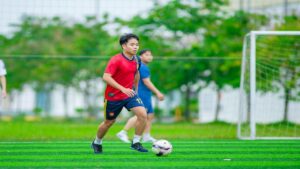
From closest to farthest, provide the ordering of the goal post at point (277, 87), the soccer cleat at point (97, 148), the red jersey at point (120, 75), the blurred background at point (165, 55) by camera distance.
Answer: the red jersey at point (120, 75) → the soccer cleat at point (97, 148) → the goal post at point (277, 87) → the blurred background at point (165, 55)

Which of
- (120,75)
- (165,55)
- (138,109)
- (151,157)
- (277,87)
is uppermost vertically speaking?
(165,55)

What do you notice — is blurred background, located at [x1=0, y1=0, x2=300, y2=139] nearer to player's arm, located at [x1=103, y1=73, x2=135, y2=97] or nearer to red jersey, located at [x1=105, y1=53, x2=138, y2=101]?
red jersey, located at [x1=105, y1=53, x2=138, y2=101]

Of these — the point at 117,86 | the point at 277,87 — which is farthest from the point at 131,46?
the point at 277,87

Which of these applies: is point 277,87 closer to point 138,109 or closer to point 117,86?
point 138,109

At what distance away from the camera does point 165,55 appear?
23.6 meters

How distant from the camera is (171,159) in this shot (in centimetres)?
855

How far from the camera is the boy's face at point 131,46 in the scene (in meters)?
9.50

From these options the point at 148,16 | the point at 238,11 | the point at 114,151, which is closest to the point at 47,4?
the point at 148,16

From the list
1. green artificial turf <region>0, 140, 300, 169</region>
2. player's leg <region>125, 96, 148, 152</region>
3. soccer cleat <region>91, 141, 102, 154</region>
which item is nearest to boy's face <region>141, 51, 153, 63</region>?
green artificial turf <region>0, 140, 300, 169</region>

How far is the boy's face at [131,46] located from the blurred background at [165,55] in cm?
1064

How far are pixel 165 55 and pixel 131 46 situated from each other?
1413cm

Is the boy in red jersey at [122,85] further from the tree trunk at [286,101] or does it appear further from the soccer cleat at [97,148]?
the tree trunk at [286,101]

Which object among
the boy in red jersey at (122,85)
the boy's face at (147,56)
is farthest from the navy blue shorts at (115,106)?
the boy's face at (147,56)

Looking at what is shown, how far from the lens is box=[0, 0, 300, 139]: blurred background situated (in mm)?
22281
